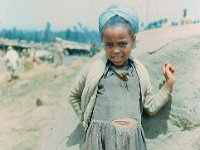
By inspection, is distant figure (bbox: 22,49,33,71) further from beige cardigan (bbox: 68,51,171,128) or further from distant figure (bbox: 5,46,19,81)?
beige cardigan (bbox: 68,51,171,128)

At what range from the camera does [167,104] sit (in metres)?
3.34

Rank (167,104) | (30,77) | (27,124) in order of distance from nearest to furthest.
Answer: (167,104)
(27,124)
(30,77)

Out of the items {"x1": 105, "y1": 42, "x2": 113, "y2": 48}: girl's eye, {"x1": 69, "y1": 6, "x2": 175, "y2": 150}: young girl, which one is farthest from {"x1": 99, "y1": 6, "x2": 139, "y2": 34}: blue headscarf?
{"x1": 105, "y1": 42, "x2": 113, "y2": 48}: girl's eye

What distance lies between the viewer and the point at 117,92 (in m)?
3.06

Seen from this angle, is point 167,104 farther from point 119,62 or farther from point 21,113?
point 21,113

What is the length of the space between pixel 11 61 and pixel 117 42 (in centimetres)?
916

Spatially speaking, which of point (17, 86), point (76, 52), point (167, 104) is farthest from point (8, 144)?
point (76, 52)

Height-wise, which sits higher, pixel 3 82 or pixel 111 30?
pixel 111 30

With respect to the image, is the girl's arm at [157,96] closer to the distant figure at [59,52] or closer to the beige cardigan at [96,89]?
the beige cardigan at [96,89]

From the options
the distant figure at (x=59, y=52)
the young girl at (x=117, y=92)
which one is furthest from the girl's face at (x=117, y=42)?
the distant figure at (x=59, y=52)

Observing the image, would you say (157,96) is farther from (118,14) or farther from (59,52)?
(59,52)

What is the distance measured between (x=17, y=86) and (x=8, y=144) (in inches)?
184

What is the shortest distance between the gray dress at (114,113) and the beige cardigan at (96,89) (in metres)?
0.04

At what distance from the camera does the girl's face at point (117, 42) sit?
2.99 m
